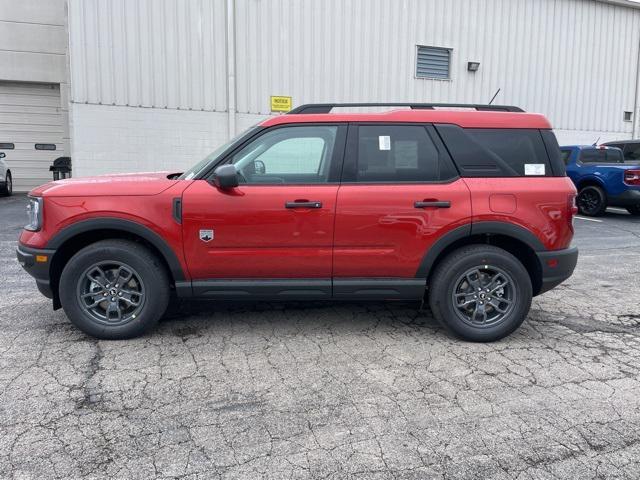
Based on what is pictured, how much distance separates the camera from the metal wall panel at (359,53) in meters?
11.3

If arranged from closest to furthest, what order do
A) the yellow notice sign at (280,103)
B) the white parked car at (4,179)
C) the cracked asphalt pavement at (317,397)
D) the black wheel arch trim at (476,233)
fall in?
the cracked asphalt pavement at (317,397) < the black wheel arch trim at (476,233) < the yellow notice sign at (280,103) < the white parked car at (4,179)

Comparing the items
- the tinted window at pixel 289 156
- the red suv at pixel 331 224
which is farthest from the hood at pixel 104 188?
the tinted window at pixel 289 156

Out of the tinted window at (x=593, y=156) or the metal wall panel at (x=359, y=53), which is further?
the tinted window at (x=593, y=156)

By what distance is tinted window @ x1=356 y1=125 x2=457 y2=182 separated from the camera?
13.3ft

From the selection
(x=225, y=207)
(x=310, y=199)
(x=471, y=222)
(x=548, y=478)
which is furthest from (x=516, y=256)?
(x=225, y=207)

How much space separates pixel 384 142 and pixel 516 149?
1.07m

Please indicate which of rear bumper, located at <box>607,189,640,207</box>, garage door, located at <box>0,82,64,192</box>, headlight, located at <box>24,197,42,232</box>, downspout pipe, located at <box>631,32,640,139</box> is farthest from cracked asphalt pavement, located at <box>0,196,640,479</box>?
downspout pipe, located at <box>631,32,640,139</box>

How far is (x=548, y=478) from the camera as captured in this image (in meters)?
2.43

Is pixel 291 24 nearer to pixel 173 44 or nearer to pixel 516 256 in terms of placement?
pixel 173 44

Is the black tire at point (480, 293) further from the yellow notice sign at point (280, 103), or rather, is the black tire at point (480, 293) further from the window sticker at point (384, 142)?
the yellow notice sign at point (280, 103)

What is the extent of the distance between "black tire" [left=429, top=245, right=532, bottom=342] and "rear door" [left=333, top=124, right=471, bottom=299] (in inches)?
8.3

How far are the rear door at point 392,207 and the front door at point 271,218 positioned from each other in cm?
13

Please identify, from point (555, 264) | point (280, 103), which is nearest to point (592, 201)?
point (280, 103)

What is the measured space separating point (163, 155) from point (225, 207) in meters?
8.80
